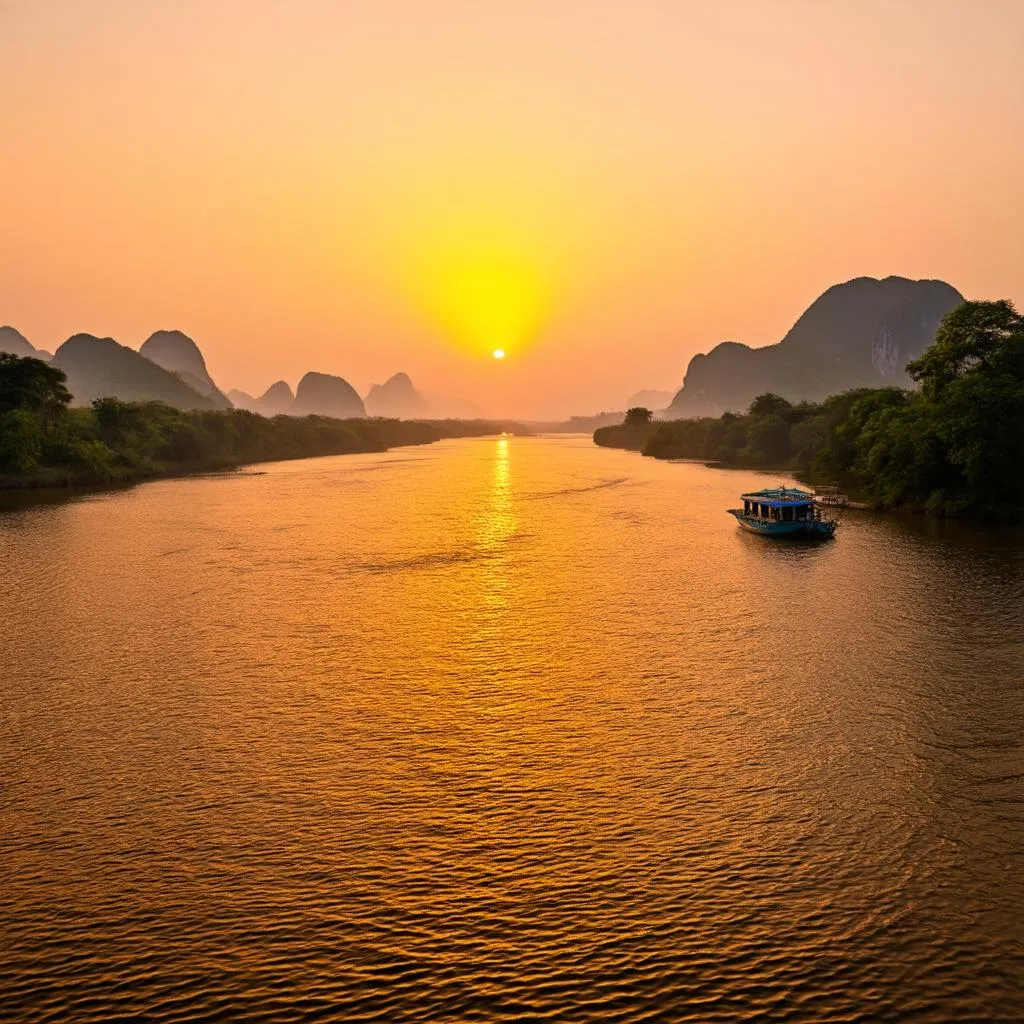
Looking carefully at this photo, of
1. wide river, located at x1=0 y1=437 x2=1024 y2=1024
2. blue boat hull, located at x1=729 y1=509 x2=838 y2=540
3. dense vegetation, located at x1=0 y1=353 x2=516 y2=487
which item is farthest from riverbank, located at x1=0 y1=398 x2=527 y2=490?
blue boat hull, located at x1=729 y1=509 x2=838 y2=540

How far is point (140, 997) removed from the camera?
18.0 m

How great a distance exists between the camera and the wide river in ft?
60.6

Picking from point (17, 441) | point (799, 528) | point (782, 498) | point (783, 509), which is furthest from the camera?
point (17, 441)

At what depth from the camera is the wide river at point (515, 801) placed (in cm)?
1848

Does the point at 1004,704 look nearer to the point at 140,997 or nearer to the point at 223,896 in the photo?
the point at 223,896

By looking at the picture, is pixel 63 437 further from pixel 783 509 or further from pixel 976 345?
pixel 976 345

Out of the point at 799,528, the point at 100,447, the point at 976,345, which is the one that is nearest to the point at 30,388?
the point at 100,447

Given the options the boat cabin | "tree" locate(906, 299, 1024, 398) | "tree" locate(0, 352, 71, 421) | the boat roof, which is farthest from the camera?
"tree" locate(0, 352, 71, 421)

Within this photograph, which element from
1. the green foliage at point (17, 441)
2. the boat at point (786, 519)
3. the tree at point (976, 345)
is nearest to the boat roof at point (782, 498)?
the boat at point (786, 519)

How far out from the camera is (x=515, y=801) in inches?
1067

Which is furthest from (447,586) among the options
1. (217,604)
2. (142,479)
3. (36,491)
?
(142,479)

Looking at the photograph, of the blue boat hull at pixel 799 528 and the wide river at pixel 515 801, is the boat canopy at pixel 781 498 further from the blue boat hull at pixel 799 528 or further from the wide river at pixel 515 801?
the wide river at pixel 515 801

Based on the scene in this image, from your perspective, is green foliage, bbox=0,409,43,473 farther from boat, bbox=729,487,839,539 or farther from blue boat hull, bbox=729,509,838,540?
blue boat hull, bbox=729,509,838,540

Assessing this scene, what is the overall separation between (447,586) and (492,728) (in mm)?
29459
